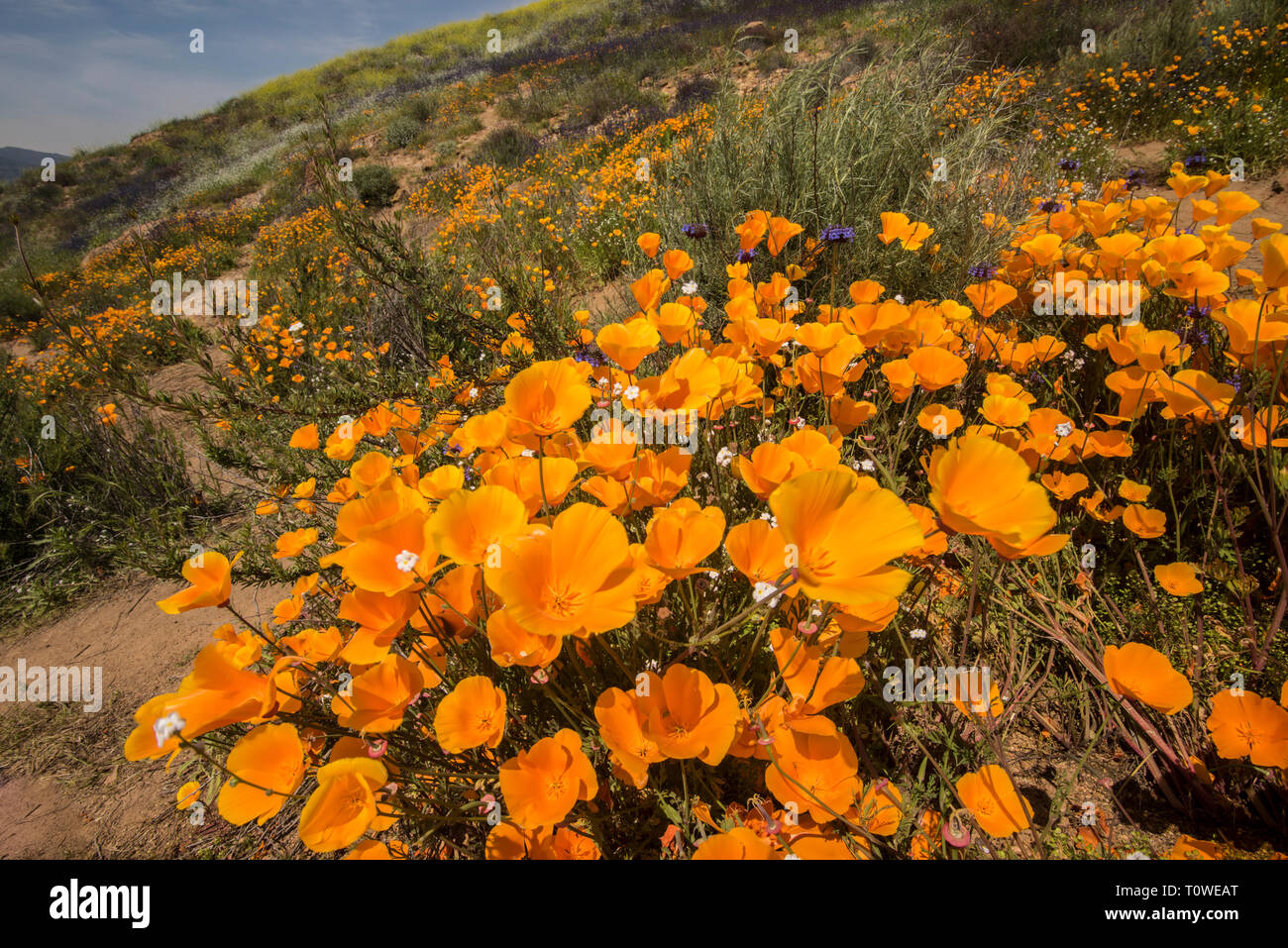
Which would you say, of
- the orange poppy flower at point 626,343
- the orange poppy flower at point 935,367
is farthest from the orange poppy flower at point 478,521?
the orange poppy flower at point 935,367

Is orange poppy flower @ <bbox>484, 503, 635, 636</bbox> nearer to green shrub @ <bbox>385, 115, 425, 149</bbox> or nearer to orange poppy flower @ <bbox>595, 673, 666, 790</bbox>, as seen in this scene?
orange poppy flower @ <bbox>595, 673, 666, 790</bbox>

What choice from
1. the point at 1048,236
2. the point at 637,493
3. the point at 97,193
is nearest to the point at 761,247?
the point at 1048,236

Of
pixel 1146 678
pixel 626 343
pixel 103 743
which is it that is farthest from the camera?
pixel 103 743

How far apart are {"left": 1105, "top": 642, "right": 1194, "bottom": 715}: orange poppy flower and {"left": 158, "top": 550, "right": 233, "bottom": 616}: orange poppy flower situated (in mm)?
1980

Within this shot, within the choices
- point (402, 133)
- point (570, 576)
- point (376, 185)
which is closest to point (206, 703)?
point (570, 576)

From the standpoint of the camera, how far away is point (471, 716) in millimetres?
1079

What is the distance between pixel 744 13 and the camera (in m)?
17.9

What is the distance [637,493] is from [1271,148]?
7.81 meters

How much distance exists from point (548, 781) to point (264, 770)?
579 millimetres

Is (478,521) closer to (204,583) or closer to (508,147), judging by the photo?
(204,583)

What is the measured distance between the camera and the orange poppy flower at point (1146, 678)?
114 cm

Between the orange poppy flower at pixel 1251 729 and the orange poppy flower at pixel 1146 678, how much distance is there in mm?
75

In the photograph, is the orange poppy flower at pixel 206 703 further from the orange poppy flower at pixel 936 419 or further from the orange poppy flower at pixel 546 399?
the orange poppy flower at pixel 936 419

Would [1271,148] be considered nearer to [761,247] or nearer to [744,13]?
[761,247]
